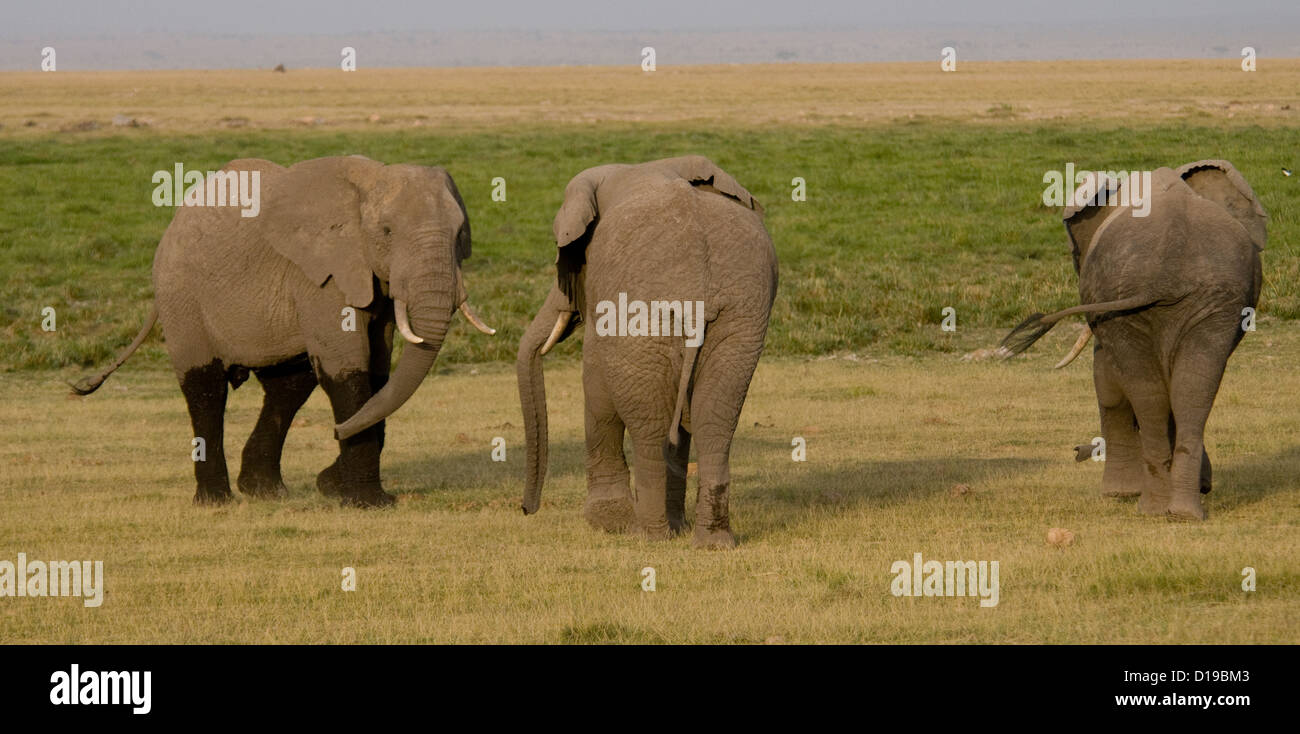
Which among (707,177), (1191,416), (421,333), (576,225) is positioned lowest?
(1191,416)

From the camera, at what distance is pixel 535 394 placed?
42.0ft

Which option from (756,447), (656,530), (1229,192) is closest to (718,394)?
(656,530)

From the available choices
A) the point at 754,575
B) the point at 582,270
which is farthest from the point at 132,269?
the point at 754,575

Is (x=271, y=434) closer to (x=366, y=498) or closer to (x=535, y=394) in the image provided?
(x=366, y=498)

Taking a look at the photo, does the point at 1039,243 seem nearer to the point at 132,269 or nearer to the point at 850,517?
the point at 132,269

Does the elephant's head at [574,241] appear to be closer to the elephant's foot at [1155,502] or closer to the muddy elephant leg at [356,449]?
the muddy elephant leg at [356,449]

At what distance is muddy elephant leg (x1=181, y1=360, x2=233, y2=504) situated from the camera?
14.5 metres

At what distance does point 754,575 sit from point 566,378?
1346cm

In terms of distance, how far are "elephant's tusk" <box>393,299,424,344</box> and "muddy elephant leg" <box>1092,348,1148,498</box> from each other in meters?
5.27

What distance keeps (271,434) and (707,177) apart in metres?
5.24

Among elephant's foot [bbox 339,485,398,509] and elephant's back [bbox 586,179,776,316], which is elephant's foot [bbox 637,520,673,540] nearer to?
elephant's back [bbox 586,179,776,316]

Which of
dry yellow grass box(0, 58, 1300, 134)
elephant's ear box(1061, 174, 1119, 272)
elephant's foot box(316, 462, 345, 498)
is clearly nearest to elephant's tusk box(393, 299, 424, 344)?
elephant's foot box(316, 462, 345, 498)

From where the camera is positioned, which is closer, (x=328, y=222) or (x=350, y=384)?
(x=350, y=384)

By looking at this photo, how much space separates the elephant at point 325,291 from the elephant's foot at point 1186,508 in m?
5.56
